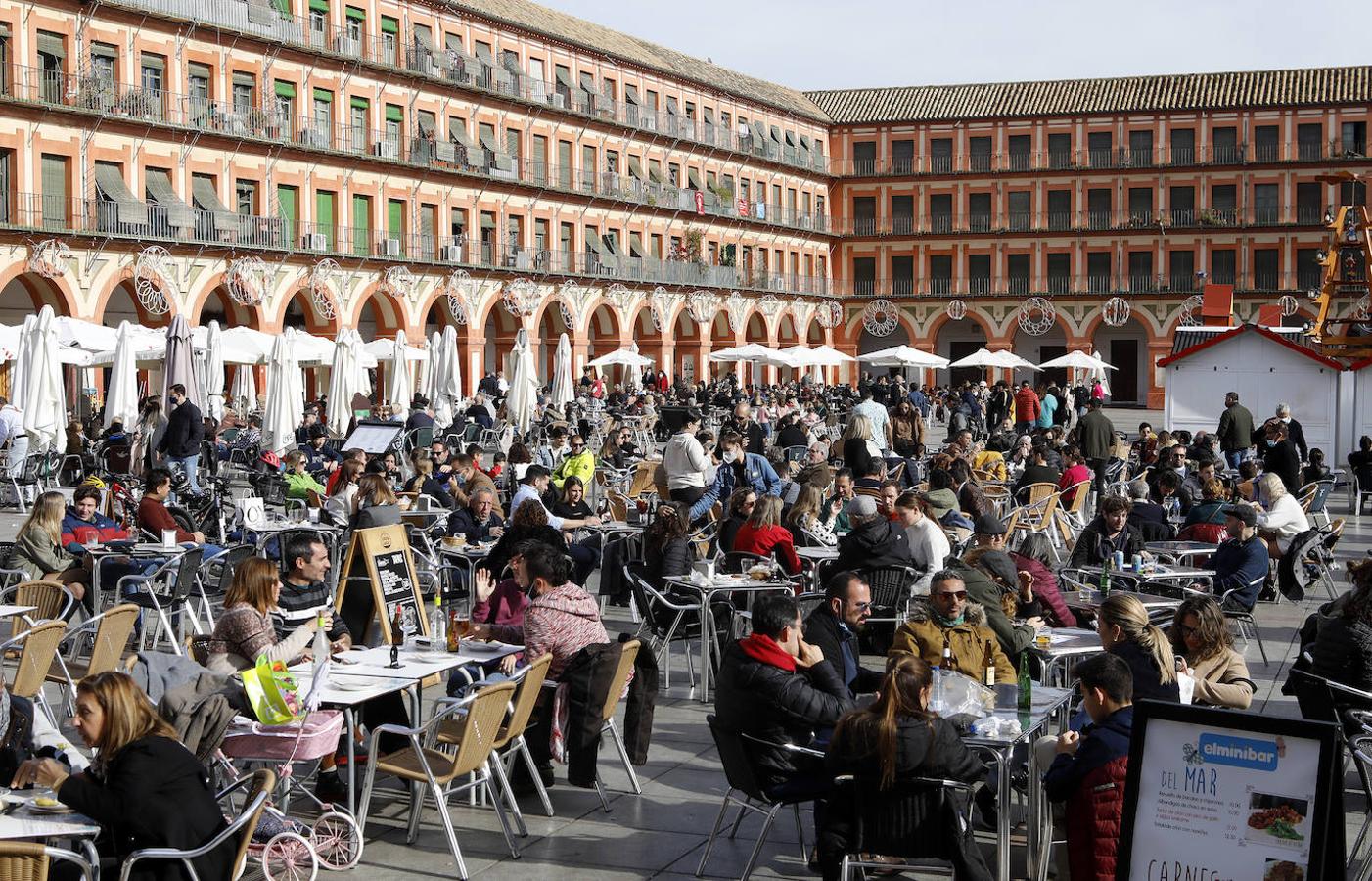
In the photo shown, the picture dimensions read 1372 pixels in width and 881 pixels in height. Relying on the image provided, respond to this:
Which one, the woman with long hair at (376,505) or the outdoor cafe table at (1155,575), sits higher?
the woman with long hair at (376,505)

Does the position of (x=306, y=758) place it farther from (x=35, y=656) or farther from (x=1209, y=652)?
(x=1209, y=652)

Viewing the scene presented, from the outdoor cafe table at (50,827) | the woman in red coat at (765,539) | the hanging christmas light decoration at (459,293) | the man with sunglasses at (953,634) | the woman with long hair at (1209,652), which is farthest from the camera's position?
the hanging christmas light decoration at (459,293)

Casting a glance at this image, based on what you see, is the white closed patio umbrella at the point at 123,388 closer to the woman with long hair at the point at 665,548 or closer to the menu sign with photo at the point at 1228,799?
the woman with long hair at the point at 665,548

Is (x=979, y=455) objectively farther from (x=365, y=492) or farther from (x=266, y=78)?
(x=266, y=78)

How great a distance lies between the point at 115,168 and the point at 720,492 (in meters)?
21.8

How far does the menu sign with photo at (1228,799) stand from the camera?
14.9ft

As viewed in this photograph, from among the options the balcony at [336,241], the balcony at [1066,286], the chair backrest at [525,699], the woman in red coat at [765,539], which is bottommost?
the chair backrest at [525,699]

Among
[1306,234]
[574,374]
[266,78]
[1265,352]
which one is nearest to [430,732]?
[1265,352]

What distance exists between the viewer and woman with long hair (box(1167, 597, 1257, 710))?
6875 mm

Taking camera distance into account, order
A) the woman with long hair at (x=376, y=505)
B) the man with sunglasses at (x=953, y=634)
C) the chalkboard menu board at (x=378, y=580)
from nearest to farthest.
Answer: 1. the man with sunglasses at (x=953, y=634)
2. the chalkboard menu board at (x=378, y=580)
3. the woman with long hair at (x=376, y=505)

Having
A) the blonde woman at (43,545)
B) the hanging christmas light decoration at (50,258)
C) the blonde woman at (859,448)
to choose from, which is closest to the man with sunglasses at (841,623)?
the blonde woman at (43,545)

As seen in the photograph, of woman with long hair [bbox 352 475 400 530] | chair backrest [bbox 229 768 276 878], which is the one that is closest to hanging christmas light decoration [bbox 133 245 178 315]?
woman with long hair [bbox 352 475 400 530]

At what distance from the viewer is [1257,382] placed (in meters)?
24.9

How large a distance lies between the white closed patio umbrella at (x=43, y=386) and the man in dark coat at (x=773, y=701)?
1524 centimetres
